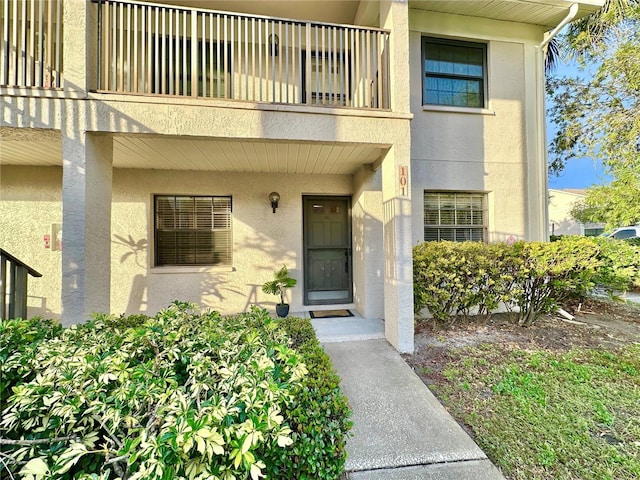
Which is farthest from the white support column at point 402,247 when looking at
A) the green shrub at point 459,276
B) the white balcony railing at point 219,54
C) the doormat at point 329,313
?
the doormat at point 329,313

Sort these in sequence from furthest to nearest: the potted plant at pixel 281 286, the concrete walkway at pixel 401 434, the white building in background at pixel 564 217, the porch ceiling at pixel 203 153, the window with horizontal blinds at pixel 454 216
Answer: the white building in background at pixel 564 217 → the window with horizontal blinds at pixel 454 216 → the potted plant at pixel 281 286 → the porch ceiling at pixel 203 153 → the concrete walkway at pixel 401 434

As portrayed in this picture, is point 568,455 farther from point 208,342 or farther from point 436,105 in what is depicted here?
point 436,105

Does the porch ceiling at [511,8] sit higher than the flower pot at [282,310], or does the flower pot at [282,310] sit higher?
the porch ceiling at [511,8]

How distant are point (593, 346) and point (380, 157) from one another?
14.3 feet

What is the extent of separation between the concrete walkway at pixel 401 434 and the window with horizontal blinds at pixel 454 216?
3054 millimetres

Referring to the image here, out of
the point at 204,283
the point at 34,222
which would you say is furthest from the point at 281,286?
the point at 34,222

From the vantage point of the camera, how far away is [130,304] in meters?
5.15

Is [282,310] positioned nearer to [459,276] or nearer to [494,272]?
[459,276]

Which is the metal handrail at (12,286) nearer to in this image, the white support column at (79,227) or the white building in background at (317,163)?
the white building in background at (317,163)

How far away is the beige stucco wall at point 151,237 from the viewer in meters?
4.88

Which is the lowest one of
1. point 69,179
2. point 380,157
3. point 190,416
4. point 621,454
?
point 621,454

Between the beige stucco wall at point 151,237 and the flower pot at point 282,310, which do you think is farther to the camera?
the flower pot at point 282,310

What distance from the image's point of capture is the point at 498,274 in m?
4.42

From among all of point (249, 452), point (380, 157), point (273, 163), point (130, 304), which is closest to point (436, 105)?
point (380, 157)
